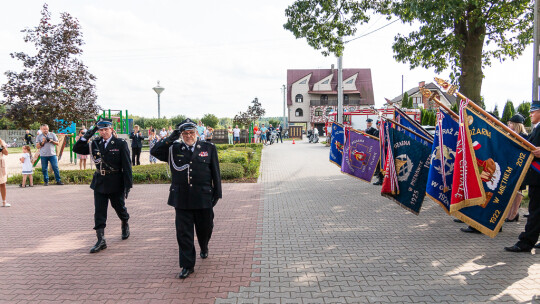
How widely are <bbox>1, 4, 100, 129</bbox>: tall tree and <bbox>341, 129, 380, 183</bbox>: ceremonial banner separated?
34.8 ft

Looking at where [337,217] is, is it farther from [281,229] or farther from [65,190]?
[65,190]

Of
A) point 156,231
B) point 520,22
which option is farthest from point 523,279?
point 520,22

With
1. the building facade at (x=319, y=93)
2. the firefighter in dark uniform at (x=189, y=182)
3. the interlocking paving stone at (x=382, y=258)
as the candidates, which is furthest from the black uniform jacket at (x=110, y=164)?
the building facade at (x=319, y=93)

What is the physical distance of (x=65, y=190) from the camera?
11672mm

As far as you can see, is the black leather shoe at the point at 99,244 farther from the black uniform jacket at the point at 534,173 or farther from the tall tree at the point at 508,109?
the tall tree at the point at 508,109

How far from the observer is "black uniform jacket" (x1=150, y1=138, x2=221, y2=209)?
4.90 meters

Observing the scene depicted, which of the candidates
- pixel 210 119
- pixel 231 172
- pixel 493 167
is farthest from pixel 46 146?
pixel 210 119

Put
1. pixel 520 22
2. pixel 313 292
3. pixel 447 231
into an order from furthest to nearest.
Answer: pixel 520 22, pixel 447 231, pixel 313 292

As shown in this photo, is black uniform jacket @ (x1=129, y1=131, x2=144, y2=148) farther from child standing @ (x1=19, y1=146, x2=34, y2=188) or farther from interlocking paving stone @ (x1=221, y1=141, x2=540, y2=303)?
interlocking paving stone @ (x1=221, y1=141, x2=540, y2=303)

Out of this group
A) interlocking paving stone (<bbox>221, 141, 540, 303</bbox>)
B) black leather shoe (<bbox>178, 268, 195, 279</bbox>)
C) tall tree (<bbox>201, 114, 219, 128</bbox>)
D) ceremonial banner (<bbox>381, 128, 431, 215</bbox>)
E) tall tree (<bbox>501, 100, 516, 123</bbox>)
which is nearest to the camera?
interlocking paving stone (<bbox>221, 141, 540, 303</bbox>)

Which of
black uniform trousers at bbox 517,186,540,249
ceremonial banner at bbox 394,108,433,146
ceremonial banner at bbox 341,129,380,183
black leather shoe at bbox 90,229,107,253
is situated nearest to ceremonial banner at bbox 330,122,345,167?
ceremonial banner at bbox 341,129,380,183

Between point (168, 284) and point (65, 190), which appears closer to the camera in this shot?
point (168, 284)

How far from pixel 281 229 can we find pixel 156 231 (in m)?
2.23

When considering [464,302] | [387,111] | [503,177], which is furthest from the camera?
[387,111]
